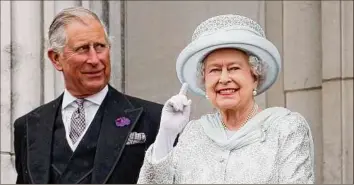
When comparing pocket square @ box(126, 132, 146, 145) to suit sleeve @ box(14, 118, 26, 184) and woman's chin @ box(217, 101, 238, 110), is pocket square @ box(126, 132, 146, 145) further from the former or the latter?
woman's chin @ box(217, 101, 238, 110)

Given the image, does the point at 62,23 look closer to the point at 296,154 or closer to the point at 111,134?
the point at 111,134

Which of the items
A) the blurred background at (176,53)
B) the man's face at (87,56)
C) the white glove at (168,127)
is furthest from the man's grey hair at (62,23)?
the blurred background at (176,53)

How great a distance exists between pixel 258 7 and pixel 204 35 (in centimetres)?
256

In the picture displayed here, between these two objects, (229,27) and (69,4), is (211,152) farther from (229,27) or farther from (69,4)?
(69,4)

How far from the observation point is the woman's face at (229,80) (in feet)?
14.9

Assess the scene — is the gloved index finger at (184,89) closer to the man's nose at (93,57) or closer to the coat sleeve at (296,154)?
the coat sleeve at (296,154)

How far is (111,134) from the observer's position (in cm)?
515

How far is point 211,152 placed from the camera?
15.0 feet

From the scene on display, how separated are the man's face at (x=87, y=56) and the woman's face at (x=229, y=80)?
2.14 feet

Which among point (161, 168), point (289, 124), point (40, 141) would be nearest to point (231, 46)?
point (289, 124)

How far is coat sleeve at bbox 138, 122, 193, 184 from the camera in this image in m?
4.57

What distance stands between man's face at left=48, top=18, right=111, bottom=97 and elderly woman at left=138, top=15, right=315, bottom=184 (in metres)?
0.55

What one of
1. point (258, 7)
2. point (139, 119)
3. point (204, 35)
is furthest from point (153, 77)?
point (204, 35)

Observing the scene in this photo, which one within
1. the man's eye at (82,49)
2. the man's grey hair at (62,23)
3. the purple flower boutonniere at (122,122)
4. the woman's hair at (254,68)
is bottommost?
the purple flower boutonniere at (122,122)
